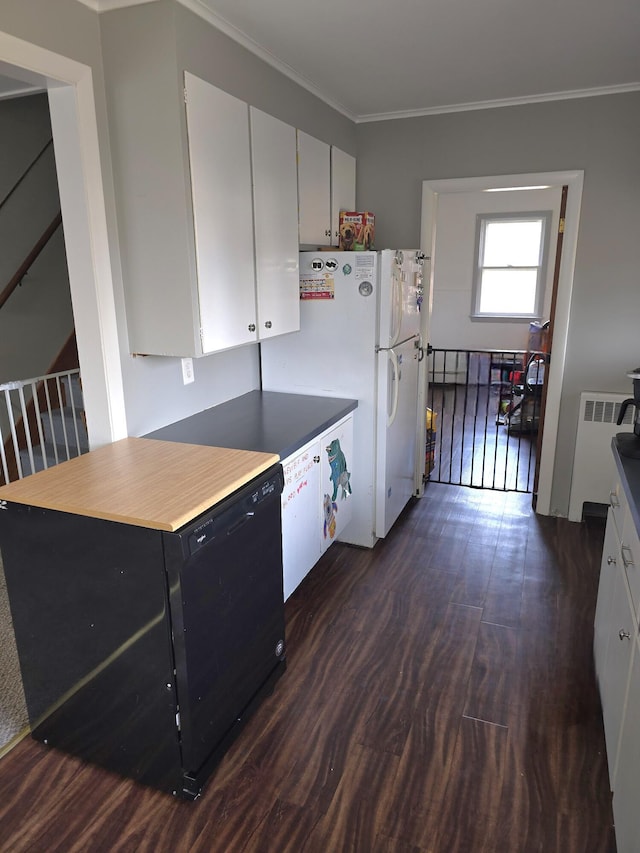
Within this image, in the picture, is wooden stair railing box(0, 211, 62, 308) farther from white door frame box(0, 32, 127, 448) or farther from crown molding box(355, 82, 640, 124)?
crown molding box(355, 82, 640, 124)

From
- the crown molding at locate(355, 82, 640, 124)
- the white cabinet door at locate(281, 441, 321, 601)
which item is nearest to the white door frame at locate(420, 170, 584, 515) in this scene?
the crown molding at locate(355, 82, 640, 124)

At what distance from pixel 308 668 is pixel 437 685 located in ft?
1.69

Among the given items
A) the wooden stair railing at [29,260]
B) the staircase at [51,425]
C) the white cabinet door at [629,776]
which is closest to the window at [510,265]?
the wooden stair railing at [29,260]

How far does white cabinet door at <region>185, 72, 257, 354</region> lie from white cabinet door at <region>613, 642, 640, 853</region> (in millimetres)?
1754

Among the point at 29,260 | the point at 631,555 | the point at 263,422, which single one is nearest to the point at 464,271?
the point at 29,260

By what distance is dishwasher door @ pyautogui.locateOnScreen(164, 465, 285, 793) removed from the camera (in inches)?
62.2

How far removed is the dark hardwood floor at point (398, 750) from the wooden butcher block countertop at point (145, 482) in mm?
909

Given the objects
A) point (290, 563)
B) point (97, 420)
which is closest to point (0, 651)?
point (97, 420)

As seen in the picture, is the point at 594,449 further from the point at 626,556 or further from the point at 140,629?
the point at 140,629

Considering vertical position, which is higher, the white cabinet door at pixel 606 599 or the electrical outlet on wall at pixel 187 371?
the electrical outlet on wall at pixel 187 371

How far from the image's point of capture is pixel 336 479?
293 cm

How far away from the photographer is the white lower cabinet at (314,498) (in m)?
2.41

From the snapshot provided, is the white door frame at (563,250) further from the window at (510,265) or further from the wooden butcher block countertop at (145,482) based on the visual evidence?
the window at (510,265)

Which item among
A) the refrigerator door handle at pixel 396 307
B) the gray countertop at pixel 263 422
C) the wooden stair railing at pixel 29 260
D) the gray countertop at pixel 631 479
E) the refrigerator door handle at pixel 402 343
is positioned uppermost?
the wooden stair railing at pixel 29 260
